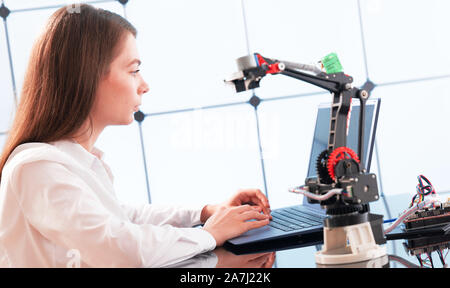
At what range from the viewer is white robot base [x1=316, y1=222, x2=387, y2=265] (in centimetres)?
83

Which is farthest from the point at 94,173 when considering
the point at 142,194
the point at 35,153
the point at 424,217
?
the point at 142,194

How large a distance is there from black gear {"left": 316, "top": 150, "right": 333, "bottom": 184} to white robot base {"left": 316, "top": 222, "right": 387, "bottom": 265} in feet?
0.25

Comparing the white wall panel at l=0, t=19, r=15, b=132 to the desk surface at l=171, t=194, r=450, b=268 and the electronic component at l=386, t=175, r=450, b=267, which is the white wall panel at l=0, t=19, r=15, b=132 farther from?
the electronic component at l=386, t=175, r=450, b=267

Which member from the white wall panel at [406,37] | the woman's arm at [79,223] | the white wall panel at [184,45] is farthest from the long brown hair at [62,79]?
the white wall panel at [406,37]

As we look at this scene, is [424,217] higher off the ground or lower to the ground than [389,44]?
lower

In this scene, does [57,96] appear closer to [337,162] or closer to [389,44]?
[337,162]

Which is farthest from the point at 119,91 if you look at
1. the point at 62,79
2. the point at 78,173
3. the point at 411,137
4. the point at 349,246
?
the point at 411,137

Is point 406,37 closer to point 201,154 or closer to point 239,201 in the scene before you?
point 201,154

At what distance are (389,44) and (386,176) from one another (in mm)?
814

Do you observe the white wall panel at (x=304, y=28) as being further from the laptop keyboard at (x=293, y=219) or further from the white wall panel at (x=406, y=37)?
the laptop keyboard at (x=293, y=219)

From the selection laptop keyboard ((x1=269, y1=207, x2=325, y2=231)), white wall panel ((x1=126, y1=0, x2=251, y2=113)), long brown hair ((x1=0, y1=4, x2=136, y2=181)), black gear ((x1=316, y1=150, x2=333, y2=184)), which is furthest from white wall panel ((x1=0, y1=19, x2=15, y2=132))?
black gear ((x1=316, y1=150, x2=333, y2=184))

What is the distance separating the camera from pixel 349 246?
34.0 inches
